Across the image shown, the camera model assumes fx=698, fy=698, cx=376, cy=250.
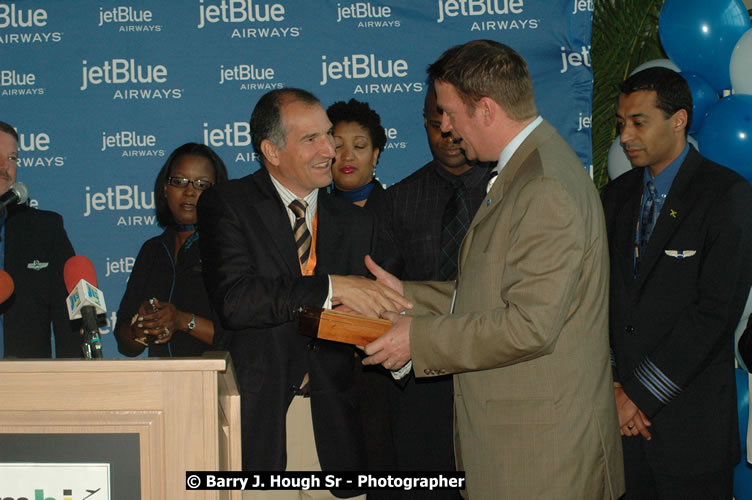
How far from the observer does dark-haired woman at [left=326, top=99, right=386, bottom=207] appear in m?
3.80

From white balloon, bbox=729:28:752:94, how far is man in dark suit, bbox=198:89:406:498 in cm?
235

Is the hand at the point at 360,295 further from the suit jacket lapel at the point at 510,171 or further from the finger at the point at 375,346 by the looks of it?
the suit jacket lapel at the point at 510,171

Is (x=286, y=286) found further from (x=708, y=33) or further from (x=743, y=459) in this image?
(x=708, y=33)

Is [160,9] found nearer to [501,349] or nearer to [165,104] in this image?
[165,104]

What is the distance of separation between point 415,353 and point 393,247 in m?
1.02

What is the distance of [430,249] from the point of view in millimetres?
3303

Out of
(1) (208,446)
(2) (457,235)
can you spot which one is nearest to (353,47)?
(2) (457,235)

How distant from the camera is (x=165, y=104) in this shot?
4.41 m

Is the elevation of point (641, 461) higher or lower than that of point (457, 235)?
lower

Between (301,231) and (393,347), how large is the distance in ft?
2.48

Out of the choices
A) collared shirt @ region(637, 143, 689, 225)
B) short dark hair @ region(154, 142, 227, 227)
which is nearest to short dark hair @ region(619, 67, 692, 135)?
collared shirt @ region(637, 143, 689, 225)

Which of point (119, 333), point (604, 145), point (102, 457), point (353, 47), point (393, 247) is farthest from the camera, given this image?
point (604, 145)

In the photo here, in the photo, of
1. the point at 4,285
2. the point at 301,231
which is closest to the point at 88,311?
the point at 4,285

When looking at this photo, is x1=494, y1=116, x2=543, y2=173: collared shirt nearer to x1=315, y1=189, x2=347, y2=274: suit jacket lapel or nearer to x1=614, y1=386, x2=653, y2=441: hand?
x1=315, y1=189, x2=347, y2=274: suit jacket lapel
